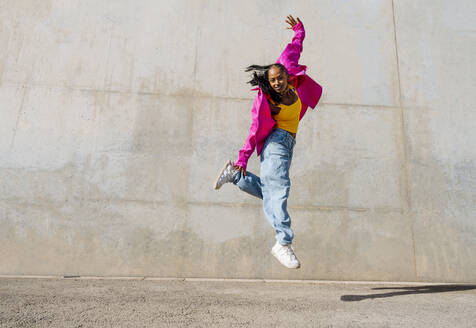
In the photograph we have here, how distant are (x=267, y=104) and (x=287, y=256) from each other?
1324mm

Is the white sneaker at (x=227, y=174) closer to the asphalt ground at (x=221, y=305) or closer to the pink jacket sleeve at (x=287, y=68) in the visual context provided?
the pink jacket sleeve at (x=287, y=68)

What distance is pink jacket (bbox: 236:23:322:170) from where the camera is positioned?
2.97 m

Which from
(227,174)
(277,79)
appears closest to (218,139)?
(227,174)

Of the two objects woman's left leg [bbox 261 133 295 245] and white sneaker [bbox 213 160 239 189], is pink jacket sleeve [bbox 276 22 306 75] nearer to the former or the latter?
woman's left leg [bbox 261 133 295 245]

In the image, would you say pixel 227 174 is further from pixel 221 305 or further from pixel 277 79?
pixel 221 305

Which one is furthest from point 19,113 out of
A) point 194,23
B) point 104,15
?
point 194,23

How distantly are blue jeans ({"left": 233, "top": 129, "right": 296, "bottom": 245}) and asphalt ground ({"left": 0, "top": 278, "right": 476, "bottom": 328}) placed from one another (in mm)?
699

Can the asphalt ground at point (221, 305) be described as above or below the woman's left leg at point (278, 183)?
below

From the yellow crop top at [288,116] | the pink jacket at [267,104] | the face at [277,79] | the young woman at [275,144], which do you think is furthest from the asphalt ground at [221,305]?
the face at [277,79]

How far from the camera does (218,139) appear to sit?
5125 millimetres

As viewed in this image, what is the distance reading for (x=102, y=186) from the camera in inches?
194

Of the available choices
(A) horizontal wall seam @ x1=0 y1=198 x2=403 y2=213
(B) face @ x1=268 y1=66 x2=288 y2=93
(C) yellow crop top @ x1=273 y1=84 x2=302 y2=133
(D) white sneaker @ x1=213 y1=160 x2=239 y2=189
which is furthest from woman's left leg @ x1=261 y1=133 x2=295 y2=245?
(A) horizontal wall seam @ x1=0 y1=198 x2=403 y2=213

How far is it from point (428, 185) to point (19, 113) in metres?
6.34

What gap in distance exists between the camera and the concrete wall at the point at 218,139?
480cm
